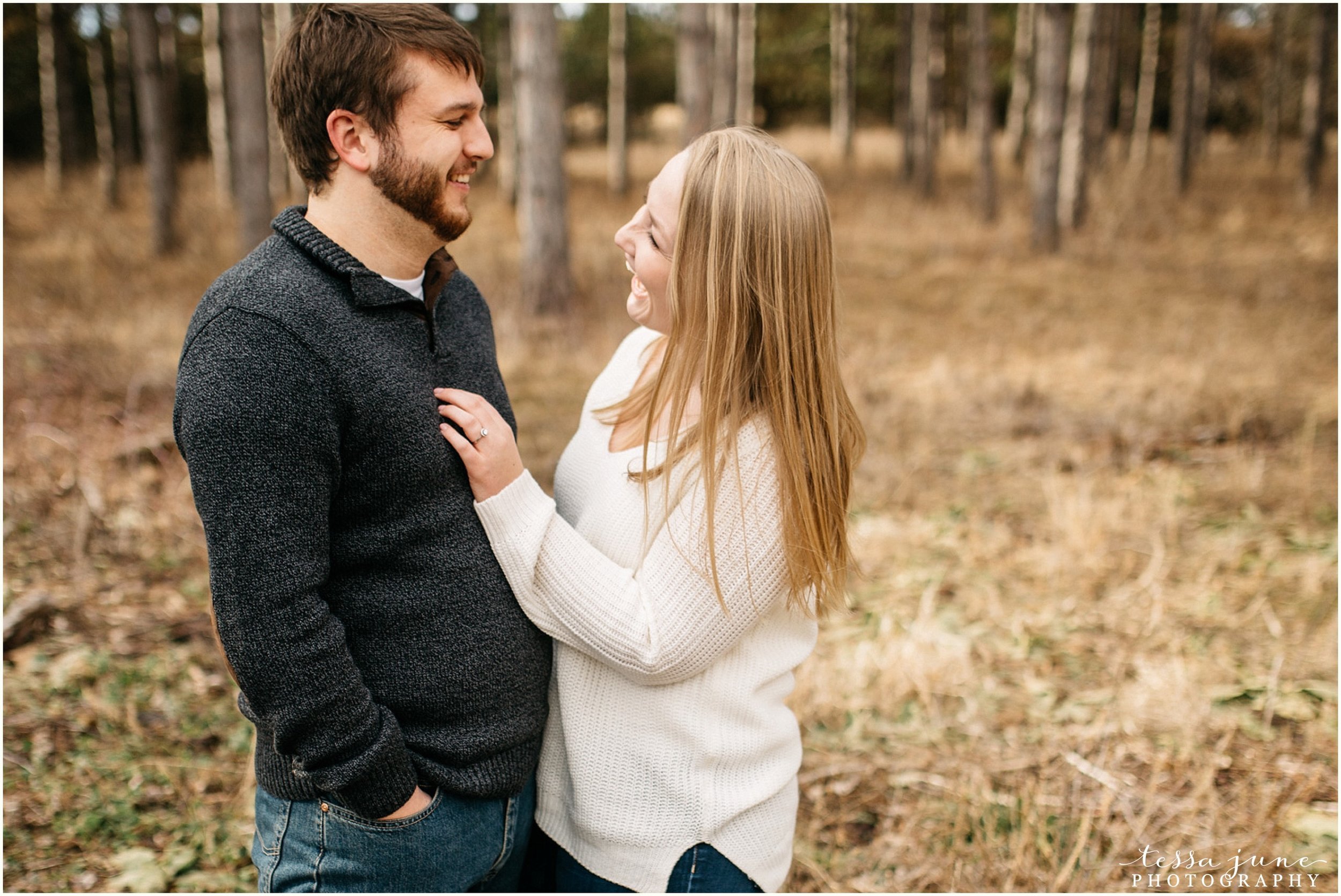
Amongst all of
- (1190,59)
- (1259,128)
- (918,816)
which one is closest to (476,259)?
(918,816)

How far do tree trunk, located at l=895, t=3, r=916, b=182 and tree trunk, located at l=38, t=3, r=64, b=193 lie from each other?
49.7 ft

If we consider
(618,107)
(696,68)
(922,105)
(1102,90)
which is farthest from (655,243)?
(1102,90)

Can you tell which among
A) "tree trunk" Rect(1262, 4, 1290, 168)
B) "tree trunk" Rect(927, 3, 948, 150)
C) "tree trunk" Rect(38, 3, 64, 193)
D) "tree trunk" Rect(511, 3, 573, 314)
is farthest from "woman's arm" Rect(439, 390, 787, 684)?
"tree trunk" Rect(1262, 4, 1290, 168)

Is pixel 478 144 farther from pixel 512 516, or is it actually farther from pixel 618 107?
pixel 618 107

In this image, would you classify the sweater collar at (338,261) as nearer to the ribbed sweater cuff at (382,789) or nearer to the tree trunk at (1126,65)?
the ribbed sweater cuff at (382,789)

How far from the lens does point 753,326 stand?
1.75 meters

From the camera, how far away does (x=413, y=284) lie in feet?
5.76

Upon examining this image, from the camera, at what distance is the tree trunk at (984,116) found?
45.2 ft

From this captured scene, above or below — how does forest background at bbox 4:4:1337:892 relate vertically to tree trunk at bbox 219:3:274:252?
below

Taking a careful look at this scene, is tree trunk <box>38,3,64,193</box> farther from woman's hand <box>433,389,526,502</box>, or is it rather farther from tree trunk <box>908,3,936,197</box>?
woman's hand <box>433,389,526,502</box>

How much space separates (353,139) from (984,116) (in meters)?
14.2

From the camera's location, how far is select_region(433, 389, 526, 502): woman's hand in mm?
1643

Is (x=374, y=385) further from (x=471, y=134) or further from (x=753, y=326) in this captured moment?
(x=753, y=326)

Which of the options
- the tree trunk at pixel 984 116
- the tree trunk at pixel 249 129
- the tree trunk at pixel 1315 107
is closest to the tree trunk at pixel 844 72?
the tree trunk at pixel 984 116
